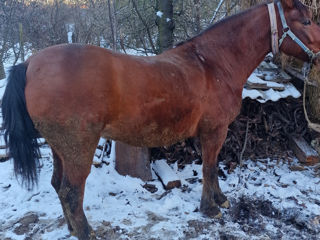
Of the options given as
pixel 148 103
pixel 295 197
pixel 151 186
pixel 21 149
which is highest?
pixel 148 103

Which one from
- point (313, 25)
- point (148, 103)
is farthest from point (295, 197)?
point (148, 103)

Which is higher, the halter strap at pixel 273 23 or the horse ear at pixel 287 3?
the horse ear at pixel 287 3

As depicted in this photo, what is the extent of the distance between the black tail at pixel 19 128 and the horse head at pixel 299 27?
2406mm

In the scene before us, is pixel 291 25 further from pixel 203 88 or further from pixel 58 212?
pixel 58 212

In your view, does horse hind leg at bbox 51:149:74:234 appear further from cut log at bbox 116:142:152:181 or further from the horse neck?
the horse neck

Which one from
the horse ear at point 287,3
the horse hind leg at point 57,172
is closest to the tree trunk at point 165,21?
the horse ear at point 287,3

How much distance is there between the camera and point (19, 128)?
79.8 inches

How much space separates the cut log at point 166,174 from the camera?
128 inches

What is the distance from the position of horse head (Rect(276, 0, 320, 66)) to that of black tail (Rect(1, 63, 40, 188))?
2406 millimetres

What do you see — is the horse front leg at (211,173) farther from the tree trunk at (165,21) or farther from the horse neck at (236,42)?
the tree trunk at (165,21)

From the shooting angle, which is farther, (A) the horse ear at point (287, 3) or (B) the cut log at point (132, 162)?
(B) the cut log at point (132, 162)

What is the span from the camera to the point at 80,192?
218 centimetres

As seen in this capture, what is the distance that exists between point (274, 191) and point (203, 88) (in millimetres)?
1635

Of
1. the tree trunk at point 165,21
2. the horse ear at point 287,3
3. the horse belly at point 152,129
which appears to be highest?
the tree trunk at point 165,21
